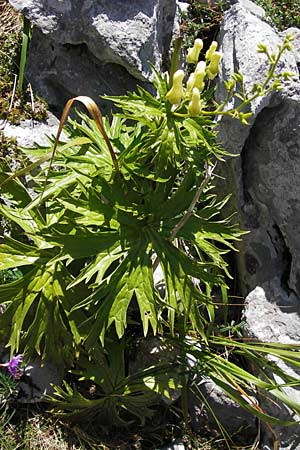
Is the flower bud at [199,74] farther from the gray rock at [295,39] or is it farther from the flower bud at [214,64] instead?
the gray rock at [295,39]

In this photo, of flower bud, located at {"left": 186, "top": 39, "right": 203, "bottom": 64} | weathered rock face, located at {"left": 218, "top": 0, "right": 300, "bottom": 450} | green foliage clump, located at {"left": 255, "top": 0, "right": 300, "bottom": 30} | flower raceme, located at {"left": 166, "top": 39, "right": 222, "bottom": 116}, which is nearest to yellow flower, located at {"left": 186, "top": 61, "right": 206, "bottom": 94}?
flower raceme, located at {"left": 166, "top": 39, "right": 222, "bottom": 116}

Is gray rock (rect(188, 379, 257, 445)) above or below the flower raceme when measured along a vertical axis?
below

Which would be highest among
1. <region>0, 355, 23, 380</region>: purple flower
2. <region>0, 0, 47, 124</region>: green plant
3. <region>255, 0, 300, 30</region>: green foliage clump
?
<region>255, 0, 300, 30</region>: green foliage clump

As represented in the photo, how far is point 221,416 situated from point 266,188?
1.08 metres

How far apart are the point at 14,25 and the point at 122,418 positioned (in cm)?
199

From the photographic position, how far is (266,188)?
3.15 metres

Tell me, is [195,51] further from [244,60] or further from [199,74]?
[244,60]

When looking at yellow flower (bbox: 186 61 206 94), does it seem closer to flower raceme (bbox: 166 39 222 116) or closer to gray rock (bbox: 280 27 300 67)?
flower raceme (bbox: 166 39 222 116)

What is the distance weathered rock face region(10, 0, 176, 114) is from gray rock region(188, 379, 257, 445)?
1516 mm

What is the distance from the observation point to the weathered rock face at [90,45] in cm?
313

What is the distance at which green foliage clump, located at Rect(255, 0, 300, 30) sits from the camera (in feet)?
12.1

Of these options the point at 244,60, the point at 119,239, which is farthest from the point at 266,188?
the point at 119,239

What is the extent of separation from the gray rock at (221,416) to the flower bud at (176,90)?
1441mm

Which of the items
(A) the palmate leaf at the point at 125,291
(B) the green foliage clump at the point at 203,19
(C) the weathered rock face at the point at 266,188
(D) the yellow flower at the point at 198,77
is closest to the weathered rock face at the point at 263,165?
(C) the weathered rock face at the point at 266,188
